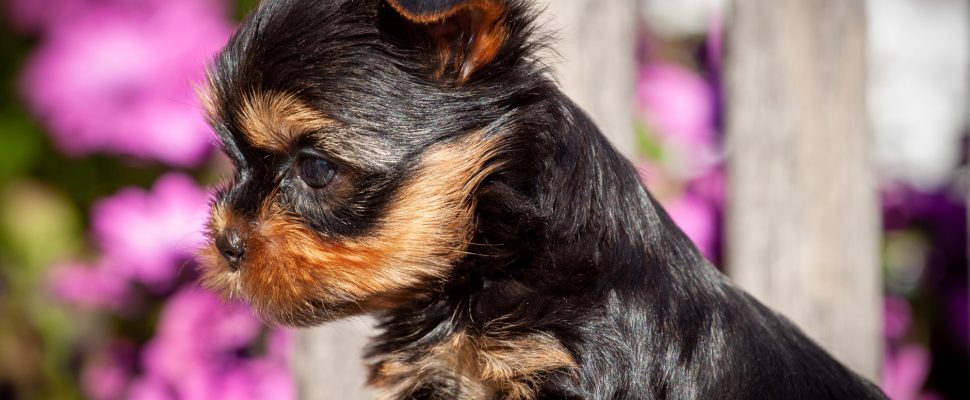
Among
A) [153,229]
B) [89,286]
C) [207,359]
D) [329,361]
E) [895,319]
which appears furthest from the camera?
[895,319]

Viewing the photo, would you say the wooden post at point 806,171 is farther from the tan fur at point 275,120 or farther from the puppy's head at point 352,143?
the tan fur at point 275,120

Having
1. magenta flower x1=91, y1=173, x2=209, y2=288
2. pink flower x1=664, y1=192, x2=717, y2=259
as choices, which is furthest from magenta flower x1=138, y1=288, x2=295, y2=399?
pink flower x1=664, y1=192, x2=717, y2=259

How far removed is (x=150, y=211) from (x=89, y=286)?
451mm

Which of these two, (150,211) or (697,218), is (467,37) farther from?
(697,218)

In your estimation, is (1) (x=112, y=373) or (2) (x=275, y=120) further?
(1) (x=112, y=373)

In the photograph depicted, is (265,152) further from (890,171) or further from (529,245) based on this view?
(890,171)

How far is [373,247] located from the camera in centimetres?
246

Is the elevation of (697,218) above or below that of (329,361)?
above

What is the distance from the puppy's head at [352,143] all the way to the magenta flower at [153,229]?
5.08 feet

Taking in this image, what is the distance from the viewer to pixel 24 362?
4.41 m

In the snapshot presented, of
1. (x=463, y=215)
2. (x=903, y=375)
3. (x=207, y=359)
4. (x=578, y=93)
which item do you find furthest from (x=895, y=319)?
(x=463, y=215)

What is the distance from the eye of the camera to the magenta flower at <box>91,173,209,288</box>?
159 inches

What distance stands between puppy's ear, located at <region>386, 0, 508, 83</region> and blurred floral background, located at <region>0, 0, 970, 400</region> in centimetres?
139

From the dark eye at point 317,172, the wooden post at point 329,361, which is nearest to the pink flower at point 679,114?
the wooden post at point 329,361
